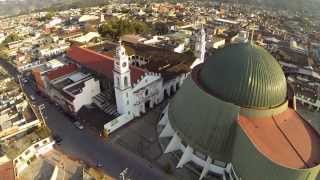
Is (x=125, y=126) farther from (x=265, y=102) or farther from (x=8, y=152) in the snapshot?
(x=265, y=102)

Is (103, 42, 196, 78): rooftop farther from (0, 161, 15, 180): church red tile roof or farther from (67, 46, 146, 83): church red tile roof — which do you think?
(0, 161, 15, 180): church red tile roof

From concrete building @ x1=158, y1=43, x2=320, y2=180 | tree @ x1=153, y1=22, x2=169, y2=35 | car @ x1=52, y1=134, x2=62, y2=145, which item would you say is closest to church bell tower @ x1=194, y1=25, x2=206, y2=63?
concrete building @ x1=158, y1=43, x2=320, y2=180

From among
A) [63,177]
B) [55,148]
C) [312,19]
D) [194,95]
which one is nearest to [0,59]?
[55,148]

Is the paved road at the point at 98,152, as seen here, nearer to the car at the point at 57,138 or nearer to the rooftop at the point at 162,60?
the car at the point at 57,138

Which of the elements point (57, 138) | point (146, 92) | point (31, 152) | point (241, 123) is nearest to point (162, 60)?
point (146, 92)

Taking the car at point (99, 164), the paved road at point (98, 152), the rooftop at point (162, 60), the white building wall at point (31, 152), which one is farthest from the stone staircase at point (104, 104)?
the rooftop at point (162, 60)

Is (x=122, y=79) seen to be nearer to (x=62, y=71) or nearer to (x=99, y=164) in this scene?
(x=99, y=164)
